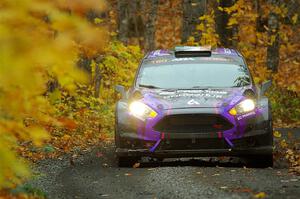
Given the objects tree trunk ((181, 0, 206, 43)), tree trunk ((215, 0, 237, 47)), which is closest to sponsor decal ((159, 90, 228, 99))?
tree trunk ((181, 0, 206, 43))

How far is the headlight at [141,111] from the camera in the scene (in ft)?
31.6

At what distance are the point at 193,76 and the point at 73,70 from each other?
7.24 meters

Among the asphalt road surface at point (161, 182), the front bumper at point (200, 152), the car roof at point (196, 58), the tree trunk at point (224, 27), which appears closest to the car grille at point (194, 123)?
the front bumper at point (200, 152)

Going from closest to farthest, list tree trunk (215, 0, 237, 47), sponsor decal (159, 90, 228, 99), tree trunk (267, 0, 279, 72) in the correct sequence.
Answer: sponsor decal (159, 90, 228, 99) → tree trunk (215, 0, 237, 47) → tree trunk (267, 0, 279, 72)

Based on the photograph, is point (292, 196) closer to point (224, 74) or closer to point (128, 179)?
point (128, 179)

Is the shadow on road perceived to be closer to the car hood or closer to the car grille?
the car grille

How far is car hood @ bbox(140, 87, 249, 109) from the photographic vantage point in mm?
9516

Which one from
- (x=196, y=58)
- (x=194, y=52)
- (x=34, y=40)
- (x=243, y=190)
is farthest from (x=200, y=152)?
(x=34, y=40)

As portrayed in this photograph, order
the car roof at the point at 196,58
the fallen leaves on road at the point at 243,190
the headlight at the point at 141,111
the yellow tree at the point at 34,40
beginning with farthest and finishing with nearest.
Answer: the car roof at the point at 196,58 → the headlight at the point at 141,111 → the fallen leaves on road at the point at 243,190 → the yellow tree at the point at 34,40

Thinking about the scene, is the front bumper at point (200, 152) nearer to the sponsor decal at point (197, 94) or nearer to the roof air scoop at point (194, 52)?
the sponsor decal at point (197, 94)

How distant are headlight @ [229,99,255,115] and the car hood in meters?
0.08

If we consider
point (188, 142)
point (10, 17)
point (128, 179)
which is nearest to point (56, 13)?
point (10, 17)

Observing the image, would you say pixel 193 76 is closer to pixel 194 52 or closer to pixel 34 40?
pixel 194 52

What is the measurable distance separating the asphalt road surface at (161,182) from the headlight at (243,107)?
0.84 m
